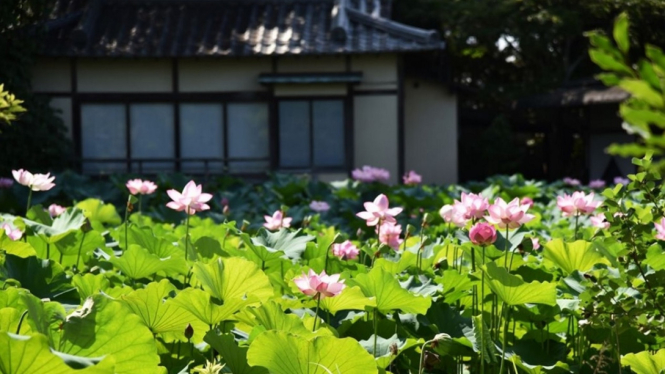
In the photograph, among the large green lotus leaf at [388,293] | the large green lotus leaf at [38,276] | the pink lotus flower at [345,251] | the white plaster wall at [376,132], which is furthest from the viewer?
the white plaster wall at [376,132]

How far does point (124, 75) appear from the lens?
13453 millimetres

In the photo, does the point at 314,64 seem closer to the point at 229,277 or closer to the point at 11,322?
the point at 229,277

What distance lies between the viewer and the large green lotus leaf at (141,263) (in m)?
2.13

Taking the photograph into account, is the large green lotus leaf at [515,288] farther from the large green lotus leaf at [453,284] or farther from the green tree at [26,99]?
the green tree at [26,99]

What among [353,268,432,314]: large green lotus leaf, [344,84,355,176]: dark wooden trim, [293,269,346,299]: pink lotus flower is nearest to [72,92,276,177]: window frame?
[344,84,355,176]: dark wooden trim

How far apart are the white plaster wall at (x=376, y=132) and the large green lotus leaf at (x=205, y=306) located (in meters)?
11.8

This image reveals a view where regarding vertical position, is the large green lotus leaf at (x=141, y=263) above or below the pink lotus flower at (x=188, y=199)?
below

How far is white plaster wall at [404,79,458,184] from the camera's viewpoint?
50.7 feet

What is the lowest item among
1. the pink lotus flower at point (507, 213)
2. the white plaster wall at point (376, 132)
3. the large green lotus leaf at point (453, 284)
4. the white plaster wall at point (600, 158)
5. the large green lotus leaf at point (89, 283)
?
the white plaster wall at point (600, 158)

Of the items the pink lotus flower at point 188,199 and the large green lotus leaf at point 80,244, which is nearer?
the pink lotus flower at point 188,199

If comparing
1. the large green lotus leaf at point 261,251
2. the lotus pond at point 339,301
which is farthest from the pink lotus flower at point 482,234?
the large green lotus leaf at point 261,251

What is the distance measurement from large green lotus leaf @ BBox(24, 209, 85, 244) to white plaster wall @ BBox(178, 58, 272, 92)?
1084cm

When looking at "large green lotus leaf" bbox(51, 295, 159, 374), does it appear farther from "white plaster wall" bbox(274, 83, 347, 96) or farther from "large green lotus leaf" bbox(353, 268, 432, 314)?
"white plaster wall" bbox(274, 83, 347, 96)

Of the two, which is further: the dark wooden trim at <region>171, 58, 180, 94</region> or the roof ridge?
the dark wooden trim at <region>171, 58, 180, 94</region>
